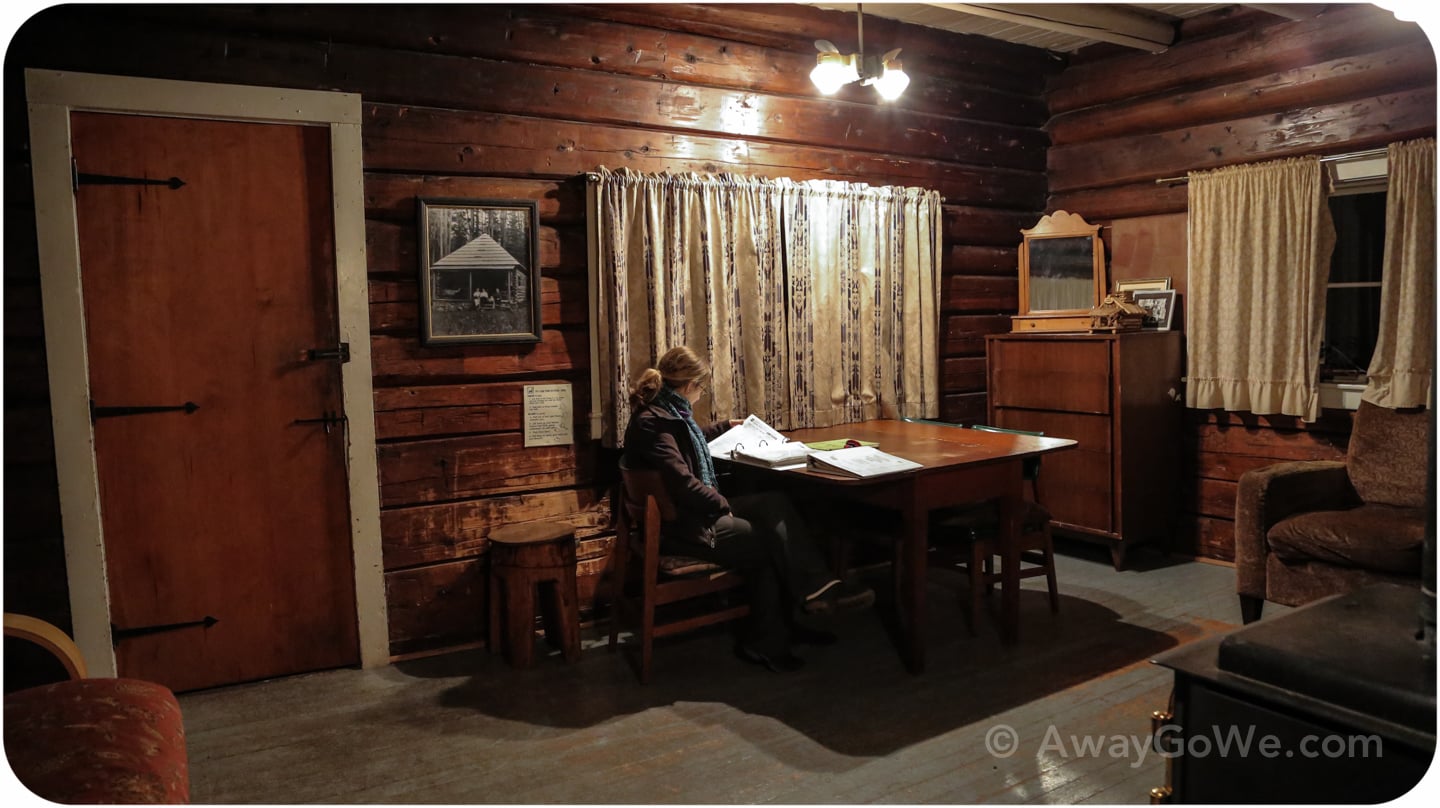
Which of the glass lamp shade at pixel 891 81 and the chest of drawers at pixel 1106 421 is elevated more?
the glass lamp shade at pixel 891 81

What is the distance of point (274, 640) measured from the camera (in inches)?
150

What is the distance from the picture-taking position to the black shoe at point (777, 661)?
3764mm

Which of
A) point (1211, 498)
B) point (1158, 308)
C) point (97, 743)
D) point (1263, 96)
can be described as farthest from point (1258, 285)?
point (97, 743)

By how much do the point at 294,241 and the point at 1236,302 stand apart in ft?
15.0

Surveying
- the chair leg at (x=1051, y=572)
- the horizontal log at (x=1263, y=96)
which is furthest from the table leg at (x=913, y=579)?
the horizontal log at (x=1263, y=96)

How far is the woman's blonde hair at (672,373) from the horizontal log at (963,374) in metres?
2.33

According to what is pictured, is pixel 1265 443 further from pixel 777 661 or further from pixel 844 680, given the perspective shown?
pixel 777 661

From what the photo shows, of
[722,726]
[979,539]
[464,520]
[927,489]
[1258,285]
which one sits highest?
[1258,285]

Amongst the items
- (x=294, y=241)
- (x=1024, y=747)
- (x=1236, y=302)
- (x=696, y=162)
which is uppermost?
(x=696, y=162)

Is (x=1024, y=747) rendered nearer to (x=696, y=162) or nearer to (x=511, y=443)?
(x=511, y=443)

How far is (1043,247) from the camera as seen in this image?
5.84m

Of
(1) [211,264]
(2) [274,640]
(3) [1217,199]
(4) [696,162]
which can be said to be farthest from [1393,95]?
(2) [274,640]

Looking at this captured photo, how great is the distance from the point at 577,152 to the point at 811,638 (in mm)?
2355

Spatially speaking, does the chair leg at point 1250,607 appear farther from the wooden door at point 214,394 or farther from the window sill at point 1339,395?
the wooden door at point 214,394
